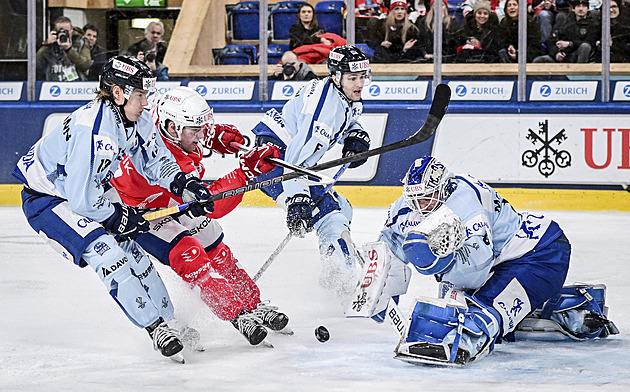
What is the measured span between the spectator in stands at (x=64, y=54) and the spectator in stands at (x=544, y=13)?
3.46 meters

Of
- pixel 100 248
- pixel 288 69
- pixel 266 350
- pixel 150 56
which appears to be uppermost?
pixel 150 56

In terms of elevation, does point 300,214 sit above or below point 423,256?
below

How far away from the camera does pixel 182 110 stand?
3621 millimetres

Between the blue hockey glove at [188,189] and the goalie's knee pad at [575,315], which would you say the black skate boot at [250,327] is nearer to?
the blue hockey glove at [188,189]

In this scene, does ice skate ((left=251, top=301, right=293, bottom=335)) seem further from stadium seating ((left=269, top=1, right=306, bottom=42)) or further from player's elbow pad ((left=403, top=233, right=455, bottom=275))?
stadium seating ((left=269, top=1, right=306, bottom=42))

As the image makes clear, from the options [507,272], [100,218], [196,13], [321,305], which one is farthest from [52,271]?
[196,13]

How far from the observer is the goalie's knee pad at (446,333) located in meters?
3.05

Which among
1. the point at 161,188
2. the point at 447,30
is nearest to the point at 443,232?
the point at 161,188

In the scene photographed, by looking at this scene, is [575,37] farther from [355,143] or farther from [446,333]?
[446,333]

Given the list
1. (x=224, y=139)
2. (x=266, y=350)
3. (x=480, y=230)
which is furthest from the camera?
(x=224, y=139)

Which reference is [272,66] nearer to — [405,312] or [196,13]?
[196,13]

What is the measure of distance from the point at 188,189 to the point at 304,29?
420 centimetres

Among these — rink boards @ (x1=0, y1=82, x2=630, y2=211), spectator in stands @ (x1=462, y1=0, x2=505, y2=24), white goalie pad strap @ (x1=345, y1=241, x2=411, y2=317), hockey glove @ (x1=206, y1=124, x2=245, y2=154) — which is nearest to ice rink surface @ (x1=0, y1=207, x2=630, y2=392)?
white goalie pad strap @ (x1=345, y1=241, x2=411, y2=317)

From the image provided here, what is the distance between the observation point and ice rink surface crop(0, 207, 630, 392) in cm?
293
